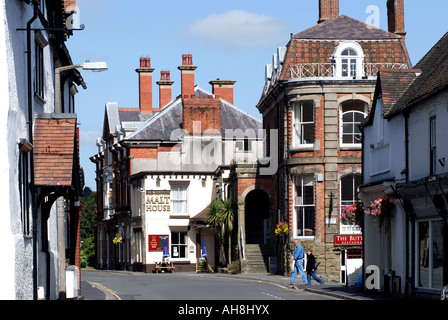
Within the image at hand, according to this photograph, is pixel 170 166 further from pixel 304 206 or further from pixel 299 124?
pixel 304 206

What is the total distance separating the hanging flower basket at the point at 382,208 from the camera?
2684 centimetres

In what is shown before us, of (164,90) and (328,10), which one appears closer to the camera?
(328,10)

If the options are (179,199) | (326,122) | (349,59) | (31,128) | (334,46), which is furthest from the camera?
(179,199)

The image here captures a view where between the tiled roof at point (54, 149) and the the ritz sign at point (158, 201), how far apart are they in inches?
1467

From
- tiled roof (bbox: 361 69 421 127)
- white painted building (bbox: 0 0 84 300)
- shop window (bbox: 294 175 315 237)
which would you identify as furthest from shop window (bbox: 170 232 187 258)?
white painted building (bbox: 0 0 84 300)

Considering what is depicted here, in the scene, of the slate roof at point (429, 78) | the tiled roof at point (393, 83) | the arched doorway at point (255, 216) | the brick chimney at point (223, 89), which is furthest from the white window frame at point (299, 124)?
the brick chimney at point (223, 89)

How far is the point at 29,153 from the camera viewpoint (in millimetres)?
18375

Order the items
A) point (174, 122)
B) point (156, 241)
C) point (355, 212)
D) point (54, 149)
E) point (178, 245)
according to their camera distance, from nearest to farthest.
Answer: point (54, 149), point (355, 212), point (156, 241), point (178, 245), point (174, 122)

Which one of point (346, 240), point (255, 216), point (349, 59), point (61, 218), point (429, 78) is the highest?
point (349, 59)

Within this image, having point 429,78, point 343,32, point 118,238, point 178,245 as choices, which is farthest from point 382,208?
point 118,238

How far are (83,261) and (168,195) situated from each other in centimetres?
2429

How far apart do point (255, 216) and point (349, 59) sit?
12.6m

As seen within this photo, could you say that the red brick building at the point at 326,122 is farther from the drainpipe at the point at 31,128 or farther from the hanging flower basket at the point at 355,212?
the drainpipe at the point at 31,128
